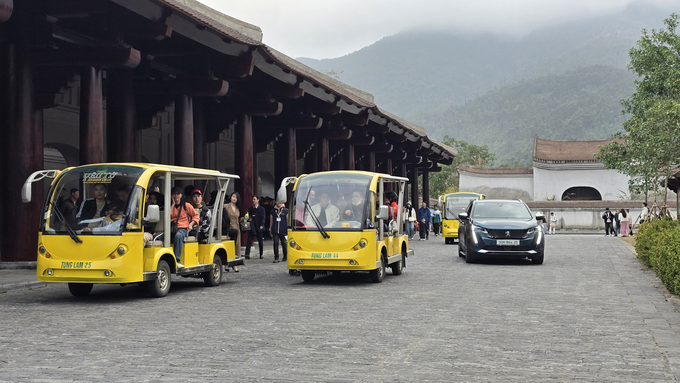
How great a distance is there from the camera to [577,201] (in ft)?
200

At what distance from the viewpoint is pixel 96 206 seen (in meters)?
11.6

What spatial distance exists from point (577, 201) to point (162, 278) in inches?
2103

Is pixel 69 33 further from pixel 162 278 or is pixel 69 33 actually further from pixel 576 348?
→ pixel 576 348

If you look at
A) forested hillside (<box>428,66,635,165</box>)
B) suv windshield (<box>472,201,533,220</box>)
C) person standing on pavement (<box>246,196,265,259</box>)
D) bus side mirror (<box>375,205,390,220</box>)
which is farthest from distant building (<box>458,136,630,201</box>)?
→ forested hillside (<box>428,66,635,165</box>)

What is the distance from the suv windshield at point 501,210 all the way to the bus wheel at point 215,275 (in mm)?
8539

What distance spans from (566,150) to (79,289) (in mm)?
61688

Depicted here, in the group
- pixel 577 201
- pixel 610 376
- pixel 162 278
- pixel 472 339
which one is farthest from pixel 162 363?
pixel 577 201

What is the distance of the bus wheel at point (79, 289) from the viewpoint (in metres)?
12.2

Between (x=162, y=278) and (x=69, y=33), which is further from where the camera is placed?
(x=69, y=33)

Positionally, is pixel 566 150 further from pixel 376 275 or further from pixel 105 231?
pixel 105 231

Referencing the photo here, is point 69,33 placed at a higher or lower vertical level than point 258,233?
higher

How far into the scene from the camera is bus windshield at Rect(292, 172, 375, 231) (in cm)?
1422

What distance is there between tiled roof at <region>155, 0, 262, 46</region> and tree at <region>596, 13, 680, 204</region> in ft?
50.2

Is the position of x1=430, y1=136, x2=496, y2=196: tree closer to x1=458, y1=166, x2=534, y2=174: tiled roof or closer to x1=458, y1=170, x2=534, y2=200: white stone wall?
x1=458, y1=170, x2=534, y2=200: white stone wall
